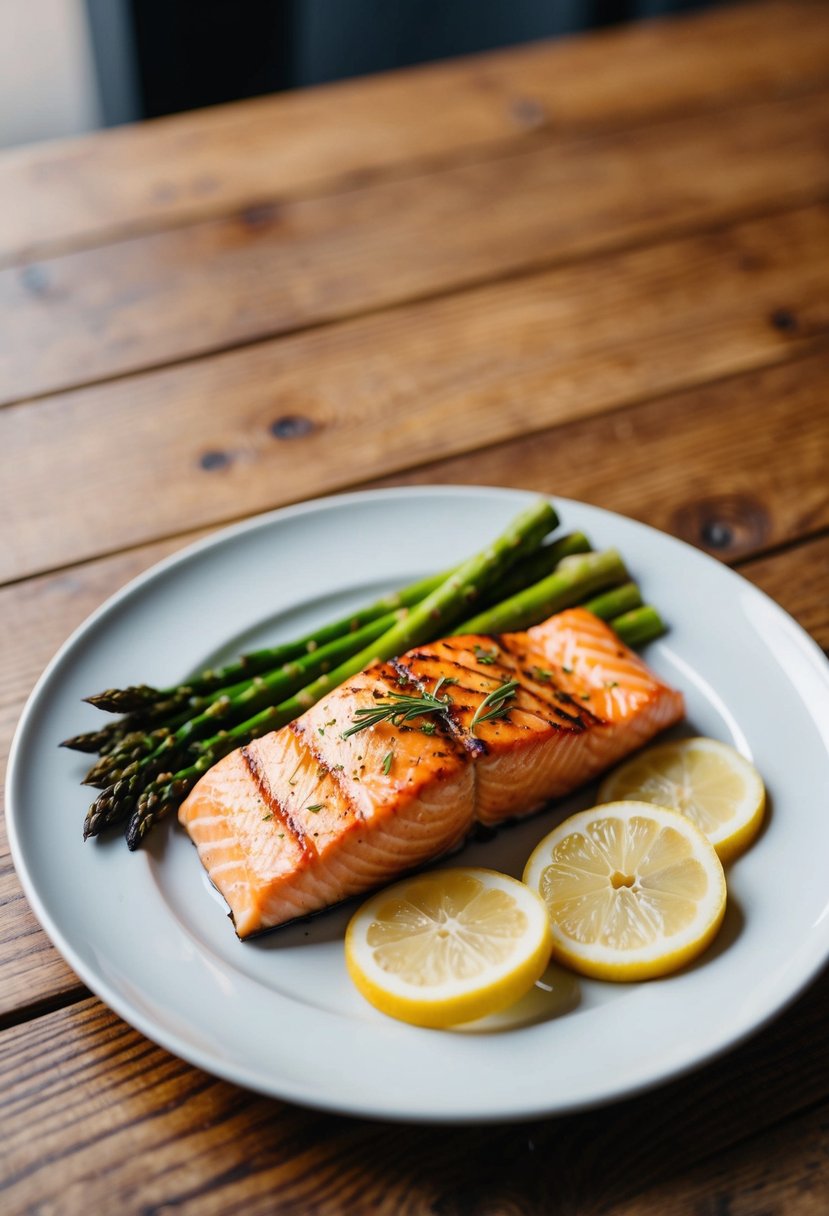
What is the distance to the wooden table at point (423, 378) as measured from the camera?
181 centimetres

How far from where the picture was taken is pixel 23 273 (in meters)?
3.75

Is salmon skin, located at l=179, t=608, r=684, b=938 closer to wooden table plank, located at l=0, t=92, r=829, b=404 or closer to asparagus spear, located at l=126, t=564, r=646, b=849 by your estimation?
asparagus spear, located at l=126, t=564, r=646, b=849

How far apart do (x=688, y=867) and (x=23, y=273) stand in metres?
2.89

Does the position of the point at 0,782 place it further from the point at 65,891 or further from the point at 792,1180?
the point at 792,1180

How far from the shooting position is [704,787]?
2.24 metres

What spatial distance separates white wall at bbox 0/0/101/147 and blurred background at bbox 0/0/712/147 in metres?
0.78

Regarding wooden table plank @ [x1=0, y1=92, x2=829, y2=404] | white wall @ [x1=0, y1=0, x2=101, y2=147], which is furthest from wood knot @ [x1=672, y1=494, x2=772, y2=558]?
white wall @ [x1=0, y1=0, x2=101, y2=147]

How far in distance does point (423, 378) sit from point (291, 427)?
43cm

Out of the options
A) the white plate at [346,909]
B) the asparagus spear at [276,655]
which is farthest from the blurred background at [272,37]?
the asparagus spear at [276,655]

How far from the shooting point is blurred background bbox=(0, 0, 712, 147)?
576 centimetres

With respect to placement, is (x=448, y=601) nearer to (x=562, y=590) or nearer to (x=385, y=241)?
(x=562, y=590)

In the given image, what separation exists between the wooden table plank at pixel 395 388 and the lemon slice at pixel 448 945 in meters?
→ 1.34

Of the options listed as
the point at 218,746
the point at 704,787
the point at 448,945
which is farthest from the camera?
the point at 218,746

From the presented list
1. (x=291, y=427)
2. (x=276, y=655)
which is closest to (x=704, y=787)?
(x=276, y=655)
